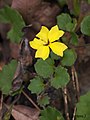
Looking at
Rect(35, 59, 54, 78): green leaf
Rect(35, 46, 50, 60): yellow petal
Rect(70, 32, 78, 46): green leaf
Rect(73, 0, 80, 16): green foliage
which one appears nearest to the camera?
Rect(35, 46, 50, 60): yellow petal

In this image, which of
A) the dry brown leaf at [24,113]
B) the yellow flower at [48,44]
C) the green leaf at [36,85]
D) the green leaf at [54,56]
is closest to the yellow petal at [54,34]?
the yellow flower at [48,44]

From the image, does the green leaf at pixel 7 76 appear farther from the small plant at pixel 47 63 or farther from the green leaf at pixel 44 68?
the green leaf at pixel 44 68

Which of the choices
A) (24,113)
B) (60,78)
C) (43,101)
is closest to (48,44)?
(60,78)

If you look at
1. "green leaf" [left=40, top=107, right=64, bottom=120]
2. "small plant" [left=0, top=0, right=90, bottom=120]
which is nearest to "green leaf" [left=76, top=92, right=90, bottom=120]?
"small plant" [left=0, top=0, right=90, bottom=120]

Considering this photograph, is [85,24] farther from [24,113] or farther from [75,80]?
[24,113]

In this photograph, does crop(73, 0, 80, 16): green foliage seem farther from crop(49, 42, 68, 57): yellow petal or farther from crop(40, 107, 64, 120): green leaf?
crop(40, 107, 64, 120): green leaf

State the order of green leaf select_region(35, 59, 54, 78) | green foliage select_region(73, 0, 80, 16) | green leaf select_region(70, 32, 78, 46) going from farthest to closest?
green foliage select_region(73, 0, 80, 16) < green leaf select_region(70, 32, 78, 46) < green leaf select_region(35, 59, 54, 78)
